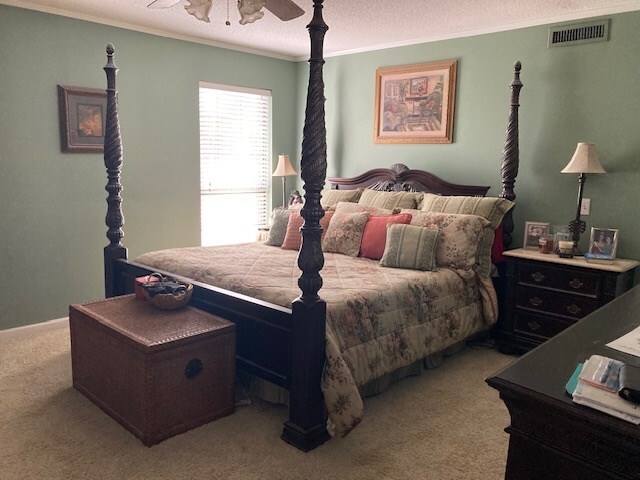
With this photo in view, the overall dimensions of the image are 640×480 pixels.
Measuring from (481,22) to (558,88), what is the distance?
2.59 feet

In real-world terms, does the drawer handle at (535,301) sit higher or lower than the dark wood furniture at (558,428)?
lower

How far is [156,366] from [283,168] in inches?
128

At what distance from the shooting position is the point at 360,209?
4.25 metres

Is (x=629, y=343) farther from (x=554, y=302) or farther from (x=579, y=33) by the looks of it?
(x=579, y=33)

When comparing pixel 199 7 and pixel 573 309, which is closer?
pixel 199 7

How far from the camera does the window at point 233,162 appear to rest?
513 centimetres

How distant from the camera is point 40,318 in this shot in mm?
4113

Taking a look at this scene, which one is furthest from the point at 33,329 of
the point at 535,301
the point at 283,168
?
the point at 535,301

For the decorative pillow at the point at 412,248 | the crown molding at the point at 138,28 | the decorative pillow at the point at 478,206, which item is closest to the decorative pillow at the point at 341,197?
the decorative pillow at the point at 478,206

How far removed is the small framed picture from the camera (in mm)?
3922

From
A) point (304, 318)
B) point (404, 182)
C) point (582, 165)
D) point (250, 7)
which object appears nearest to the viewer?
point (304, 318)

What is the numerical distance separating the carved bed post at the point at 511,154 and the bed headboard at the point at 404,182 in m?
0.21

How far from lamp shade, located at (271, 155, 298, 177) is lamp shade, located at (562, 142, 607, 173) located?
2.72 meters

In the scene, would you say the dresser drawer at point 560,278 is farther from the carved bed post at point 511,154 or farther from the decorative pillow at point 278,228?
the decorative pillow at point 278,228
